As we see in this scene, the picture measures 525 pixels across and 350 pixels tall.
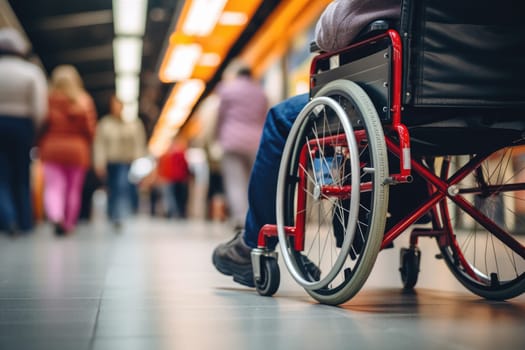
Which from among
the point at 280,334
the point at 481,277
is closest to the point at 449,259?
the point at 481,277

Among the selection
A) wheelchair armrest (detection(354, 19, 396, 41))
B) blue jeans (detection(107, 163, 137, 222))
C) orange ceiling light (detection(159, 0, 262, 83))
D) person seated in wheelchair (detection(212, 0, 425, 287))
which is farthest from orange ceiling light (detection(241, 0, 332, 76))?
wheelchair armrest (detection(354, 19, 396, 41))

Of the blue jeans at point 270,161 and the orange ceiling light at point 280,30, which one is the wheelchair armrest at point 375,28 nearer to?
the blue jeans at point 270,161

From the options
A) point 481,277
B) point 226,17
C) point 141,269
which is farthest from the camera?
point 226,17

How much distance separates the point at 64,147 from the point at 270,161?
4289 mm

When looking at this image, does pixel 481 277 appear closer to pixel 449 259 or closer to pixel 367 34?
pixel 449 259

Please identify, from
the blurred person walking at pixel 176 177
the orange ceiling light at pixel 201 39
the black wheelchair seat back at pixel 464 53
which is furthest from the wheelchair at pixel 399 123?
the blurred person walking at pixel 176 177

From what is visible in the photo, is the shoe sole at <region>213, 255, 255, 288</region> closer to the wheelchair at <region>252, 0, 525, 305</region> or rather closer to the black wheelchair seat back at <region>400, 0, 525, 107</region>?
the wheelchair at <region>252, 0, 525, 305</region>

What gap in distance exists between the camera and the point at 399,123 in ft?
6.02

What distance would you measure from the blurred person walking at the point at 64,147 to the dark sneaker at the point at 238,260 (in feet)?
13.1

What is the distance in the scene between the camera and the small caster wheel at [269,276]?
2260 millimetres

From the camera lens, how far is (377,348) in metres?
1.42

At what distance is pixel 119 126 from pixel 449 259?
19.0ft

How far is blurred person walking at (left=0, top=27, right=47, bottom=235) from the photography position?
18.7 feet

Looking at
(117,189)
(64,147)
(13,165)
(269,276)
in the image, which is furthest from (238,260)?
(117,189)
